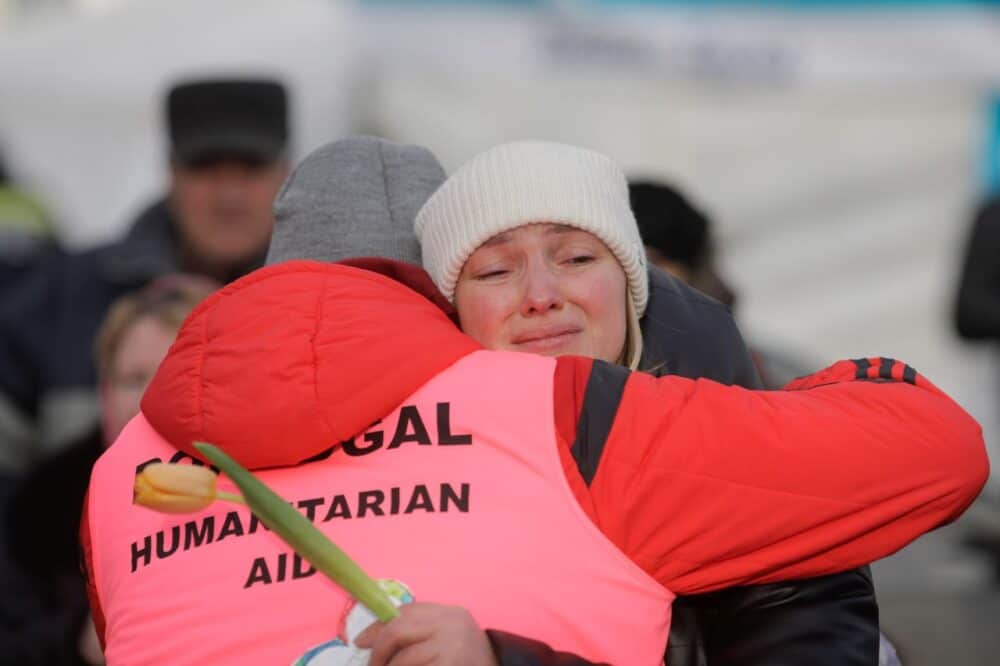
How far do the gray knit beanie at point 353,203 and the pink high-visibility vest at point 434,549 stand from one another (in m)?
0.60

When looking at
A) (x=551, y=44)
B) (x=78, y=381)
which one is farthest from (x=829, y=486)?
(x=551, y=44)

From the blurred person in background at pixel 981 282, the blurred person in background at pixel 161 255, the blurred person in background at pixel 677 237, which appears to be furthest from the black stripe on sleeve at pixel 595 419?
the blurred person in background at pixel 981 282

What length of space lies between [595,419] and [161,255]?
121 inches

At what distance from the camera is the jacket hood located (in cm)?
212

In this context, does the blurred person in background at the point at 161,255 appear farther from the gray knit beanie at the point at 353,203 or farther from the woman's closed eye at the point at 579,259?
the woman's closed eye at the point at 579,259

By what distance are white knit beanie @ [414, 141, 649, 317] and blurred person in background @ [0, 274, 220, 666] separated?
1414 millimetres

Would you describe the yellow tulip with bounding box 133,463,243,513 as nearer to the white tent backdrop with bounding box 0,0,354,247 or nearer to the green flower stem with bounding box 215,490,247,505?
the green flower stem with bounding box 215,490,247,505

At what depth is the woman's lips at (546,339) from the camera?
2535mm

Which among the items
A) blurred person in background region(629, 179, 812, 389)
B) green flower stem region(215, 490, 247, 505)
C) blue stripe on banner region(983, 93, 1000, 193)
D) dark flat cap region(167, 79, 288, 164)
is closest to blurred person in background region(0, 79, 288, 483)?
dark flat cap region(167, 79, 288, 164)

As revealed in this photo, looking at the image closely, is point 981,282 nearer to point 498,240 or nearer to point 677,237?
point 677,237

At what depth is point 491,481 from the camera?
2.09 m

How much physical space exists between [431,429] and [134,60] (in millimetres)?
5151

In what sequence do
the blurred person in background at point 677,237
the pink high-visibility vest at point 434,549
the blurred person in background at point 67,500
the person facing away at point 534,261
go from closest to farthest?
the pink high-visibility vest at point 434,549
the person facing away at point 534,261
the blurred person in background at point 677,237
the blurred person in background at point 67,500

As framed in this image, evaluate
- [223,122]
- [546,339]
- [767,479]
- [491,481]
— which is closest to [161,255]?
[223,122]
